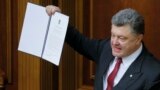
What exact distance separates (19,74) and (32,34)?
0.72 meters

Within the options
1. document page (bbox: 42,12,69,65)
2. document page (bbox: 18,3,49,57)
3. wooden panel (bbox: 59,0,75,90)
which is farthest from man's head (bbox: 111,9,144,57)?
wooden panel (bbox: 59,0,75,90)

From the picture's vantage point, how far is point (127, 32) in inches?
87.8

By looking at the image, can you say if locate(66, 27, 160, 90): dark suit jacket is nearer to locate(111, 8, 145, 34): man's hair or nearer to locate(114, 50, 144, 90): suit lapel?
locate(114, 50, 144, 90): suit lapel

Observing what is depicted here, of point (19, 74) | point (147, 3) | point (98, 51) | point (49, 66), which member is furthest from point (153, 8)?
point (19, 74)

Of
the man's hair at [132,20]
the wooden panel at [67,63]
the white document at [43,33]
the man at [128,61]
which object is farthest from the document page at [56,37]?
the wooden panel at [67,63]

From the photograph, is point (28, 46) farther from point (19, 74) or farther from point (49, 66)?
point (19, 74)

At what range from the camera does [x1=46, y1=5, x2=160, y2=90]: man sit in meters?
2.23

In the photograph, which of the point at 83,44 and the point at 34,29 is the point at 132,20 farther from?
the point at 34,29

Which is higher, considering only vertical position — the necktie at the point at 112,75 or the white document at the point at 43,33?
the white document at the point at 43,33

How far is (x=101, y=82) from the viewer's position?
8.01 feet

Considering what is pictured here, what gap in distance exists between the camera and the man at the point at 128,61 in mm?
2227

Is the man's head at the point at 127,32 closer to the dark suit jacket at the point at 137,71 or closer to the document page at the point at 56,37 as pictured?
the dark suit jacket at the point at 137,71

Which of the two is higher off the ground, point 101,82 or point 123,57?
point 123,57

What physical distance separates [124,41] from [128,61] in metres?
0.13
